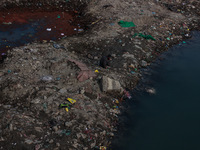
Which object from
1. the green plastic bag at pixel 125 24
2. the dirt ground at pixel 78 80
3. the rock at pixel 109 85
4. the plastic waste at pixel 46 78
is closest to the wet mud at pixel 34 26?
the dirt ground at pixel 78 80

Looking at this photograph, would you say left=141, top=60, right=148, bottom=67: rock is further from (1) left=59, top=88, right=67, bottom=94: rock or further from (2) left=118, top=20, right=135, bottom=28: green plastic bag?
(1) left=59, top=88, right=67, bottom=94: rock

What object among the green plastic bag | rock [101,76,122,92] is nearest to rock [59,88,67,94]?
rock [101,76,122,92]

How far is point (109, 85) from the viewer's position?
4.27m

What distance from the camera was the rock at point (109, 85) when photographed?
422cm

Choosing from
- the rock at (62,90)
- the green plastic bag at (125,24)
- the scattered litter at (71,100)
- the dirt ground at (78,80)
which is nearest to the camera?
the dirt ground at (78,80)

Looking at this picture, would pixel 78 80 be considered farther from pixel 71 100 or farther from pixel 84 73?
pixel 71 100

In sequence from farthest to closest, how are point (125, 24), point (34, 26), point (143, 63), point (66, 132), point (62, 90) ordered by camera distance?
point (34, 26) → point (125, 24) → point (143, 63) → point (62, 90) → point (66, 132)

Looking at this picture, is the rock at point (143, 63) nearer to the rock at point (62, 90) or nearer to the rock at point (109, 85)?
the rock at point (109, 85)

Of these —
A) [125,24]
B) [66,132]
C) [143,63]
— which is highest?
[125,24]

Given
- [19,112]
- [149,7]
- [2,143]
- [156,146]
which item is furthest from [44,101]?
[149,7]

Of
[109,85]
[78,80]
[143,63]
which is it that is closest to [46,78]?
[78,80]

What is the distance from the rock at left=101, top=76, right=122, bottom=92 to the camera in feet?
13.9

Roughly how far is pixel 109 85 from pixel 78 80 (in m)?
0.71

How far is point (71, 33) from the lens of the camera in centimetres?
675
